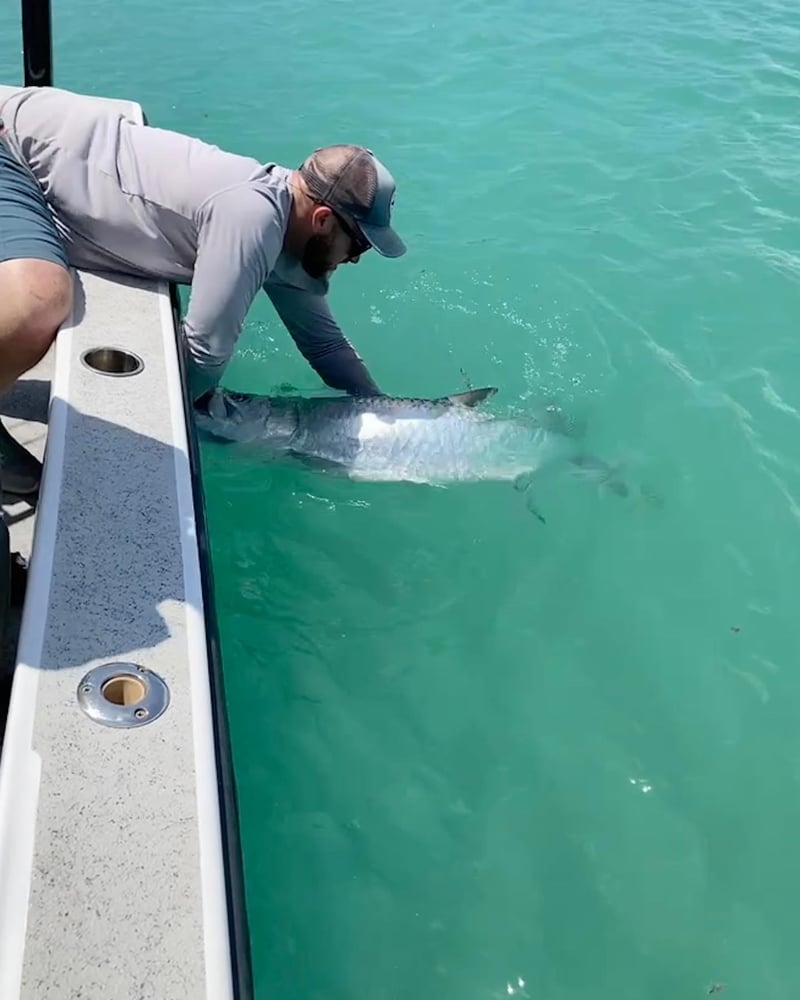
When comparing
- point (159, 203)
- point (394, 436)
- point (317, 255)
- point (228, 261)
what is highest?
point (159, 203)

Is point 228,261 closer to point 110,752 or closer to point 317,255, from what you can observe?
point 317,255

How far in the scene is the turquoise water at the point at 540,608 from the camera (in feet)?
9.55

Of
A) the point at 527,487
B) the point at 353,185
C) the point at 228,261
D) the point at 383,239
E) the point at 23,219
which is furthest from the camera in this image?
the point at 527,487

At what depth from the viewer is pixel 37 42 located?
178 inches

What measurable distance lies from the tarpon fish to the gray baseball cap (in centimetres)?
96

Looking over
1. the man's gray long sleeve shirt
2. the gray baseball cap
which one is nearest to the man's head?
the gray baseball cap

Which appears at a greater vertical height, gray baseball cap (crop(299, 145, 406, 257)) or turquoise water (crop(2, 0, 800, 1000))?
gray baseball cap (crop(299, 145, 406, 257))

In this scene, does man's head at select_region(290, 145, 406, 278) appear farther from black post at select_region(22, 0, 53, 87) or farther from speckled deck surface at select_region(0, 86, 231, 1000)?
black post at select_region(22, 0, 53, 87)

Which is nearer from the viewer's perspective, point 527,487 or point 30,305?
point 30,305

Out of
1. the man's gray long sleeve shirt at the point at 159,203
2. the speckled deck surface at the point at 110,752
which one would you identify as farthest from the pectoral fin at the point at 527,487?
the speckled deck surface at the point at 110,752

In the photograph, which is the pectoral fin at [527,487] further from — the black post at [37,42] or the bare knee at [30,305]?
the black post at [37,42]

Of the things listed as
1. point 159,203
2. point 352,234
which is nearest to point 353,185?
point 352,234

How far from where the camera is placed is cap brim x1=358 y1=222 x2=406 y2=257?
11.5ft

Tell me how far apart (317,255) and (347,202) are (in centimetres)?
30
